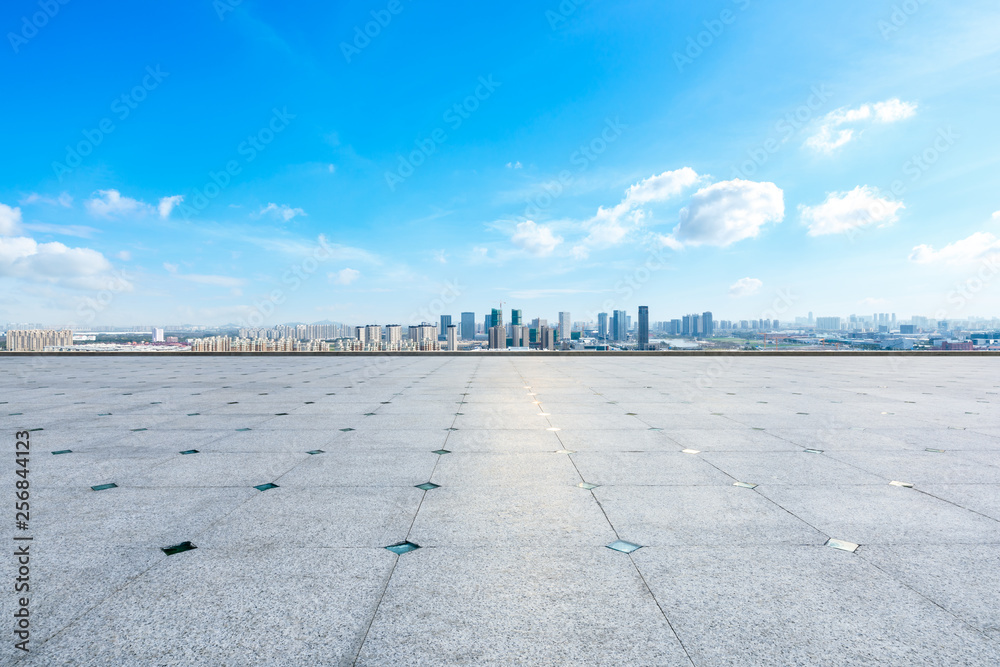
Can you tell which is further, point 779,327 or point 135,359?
point 779,327

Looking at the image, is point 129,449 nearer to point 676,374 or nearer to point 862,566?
point 862,566

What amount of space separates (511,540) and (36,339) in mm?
36641

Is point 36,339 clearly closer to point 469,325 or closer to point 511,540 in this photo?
point 511,540

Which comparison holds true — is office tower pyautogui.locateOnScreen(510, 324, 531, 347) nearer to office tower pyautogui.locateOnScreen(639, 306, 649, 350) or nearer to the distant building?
office tower pyautogui.locateOnScreen(639, 306, 649, 350)

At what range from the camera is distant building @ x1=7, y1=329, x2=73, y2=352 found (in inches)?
919

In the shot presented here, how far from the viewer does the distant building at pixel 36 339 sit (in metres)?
23.4

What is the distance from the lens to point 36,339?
26828 millimetres

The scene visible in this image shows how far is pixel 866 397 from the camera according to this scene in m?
8.64

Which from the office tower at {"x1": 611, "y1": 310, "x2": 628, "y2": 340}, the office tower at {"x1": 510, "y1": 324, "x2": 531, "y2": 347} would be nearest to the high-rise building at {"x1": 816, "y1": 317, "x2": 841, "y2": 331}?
the office tower at {"x1": 611, "y1": 310, "x2": 628, "y2": 340}

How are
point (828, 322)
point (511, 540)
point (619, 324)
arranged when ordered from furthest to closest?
point (619, 324)
point (828, 322)
point (511, 540)

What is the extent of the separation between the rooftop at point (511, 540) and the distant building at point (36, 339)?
2485 centimetres

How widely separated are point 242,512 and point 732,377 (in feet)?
39.6

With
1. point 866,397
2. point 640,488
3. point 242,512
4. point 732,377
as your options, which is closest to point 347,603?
point 242,512

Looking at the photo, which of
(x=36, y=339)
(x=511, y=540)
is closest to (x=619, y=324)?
(x=36, y=339)
